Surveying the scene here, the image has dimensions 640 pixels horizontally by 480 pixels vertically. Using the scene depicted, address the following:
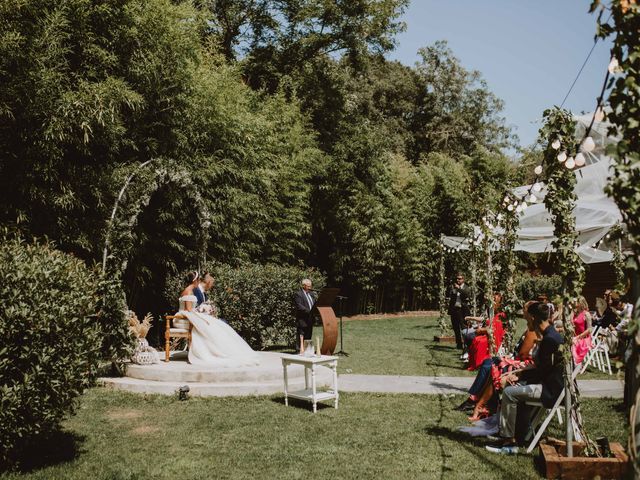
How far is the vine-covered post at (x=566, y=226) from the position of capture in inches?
180

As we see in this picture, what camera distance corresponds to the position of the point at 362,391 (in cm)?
750

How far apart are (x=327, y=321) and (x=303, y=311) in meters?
0.98

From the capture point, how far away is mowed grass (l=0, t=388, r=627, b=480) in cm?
457

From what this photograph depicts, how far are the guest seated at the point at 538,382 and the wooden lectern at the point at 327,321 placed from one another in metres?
4.61

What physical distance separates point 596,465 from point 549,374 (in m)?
0.93

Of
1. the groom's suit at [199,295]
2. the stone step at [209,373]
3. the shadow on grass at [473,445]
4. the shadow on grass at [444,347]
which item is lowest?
the shadow on grass at [473,445]

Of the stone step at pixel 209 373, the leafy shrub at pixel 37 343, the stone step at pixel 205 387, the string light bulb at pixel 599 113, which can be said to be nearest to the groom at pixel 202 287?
the stone step at pixel 209 373

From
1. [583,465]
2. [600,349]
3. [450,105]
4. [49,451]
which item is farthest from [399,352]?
[450,105]

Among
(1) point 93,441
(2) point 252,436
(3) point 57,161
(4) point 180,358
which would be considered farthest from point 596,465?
(3) point 57,161

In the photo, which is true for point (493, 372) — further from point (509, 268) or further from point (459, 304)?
point (459, 304)

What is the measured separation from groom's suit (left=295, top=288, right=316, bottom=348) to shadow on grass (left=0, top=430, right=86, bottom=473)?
18.0ft

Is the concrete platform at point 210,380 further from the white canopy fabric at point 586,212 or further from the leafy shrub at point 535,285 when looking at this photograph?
the leafy shrub at point 535,285

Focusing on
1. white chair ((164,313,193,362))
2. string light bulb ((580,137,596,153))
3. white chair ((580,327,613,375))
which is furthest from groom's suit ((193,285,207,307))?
string light bulb ((580,137,596,153))

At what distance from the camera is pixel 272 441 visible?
5.38 meters
